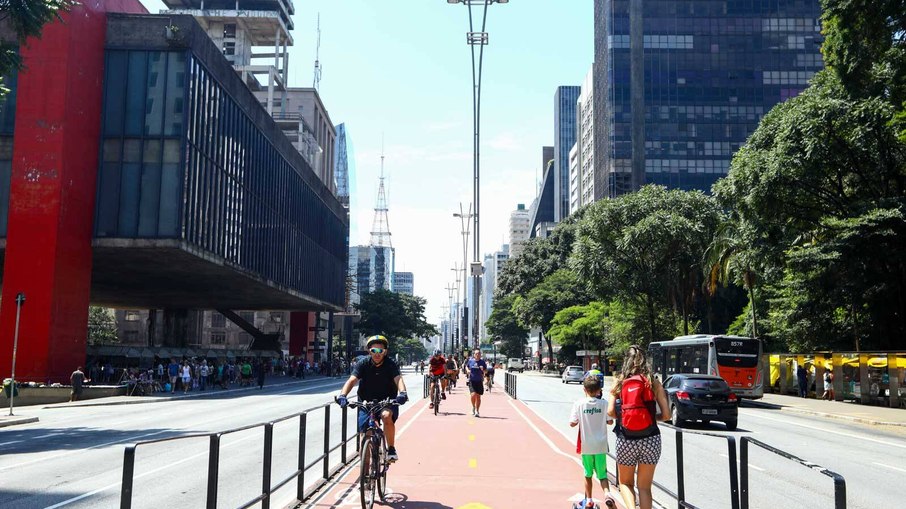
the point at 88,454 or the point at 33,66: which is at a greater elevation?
the point at 33,66

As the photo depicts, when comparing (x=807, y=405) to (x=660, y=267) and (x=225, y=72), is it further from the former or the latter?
(x=225, y=72)

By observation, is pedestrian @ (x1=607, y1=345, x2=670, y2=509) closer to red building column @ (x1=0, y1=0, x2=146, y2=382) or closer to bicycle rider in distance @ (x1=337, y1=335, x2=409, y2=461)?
bicycle rider in distance @ (x1=337, y1=335, x2=409, y2=461)

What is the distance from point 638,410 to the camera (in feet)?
24.7

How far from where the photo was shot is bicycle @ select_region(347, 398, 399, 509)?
852 cm

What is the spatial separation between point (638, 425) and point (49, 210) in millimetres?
33466

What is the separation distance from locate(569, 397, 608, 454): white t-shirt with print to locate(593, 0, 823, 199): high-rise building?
10255 centimetres

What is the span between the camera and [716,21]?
10844 cm

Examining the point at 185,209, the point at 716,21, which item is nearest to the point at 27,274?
the point at 185,209

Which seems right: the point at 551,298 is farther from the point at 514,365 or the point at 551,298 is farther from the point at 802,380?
the point at 802,380

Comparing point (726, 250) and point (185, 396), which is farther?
point (726, 250)

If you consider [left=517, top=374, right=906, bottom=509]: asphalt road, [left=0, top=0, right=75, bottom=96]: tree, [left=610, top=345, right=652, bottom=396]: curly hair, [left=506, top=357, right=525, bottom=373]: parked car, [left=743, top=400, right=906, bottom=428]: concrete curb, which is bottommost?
[left=506, top=357, right=525, bottom=373]: parked car

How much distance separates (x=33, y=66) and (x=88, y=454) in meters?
26.3

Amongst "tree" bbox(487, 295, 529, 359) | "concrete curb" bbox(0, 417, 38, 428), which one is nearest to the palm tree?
"concrete curb" bbox(0, 417, 38, 428)

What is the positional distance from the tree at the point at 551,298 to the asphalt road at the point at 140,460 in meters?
58.7
